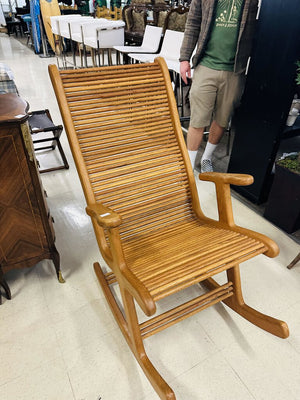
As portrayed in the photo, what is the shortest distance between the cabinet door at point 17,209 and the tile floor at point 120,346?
28 cm

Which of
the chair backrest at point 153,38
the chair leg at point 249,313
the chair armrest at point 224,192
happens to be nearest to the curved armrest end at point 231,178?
the chair armrest at point 224,192

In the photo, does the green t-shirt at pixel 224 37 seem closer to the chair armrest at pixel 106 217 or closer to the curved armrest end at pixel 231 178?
the curved armrest end at pixel 231 178

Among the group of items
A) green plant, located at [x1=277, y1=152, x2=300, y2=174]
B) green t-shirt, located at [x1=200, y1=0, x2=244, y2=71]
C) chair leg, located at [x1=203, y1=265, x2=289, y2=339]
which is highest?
green t-shirt, located at [x1=200, y1=0, x2=244, y2=71]

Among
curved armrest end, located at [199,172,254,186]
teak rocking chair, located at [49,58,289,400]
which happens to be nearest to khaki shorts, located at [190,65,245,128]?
teak rocking chair, located at [49,58,289,400]

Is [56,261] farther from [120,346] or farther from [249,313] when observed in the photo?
[249,313]

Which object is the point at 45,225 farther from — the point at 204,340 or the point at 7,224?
the point at 204,340

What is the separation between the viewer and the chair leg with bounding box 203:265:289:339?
142cm

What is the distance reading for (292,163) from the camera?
6.89 feet

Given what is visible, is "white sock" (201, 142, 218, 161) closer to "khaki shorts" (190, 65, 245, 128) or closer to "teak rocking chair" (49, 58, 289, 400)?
"khaki shorts" (190, 65, 245, 128)

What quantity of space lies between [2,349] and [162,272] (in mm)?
931

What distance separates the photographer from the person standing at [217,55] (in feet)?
7.10

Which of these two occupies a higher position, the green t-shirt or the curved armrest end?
the green t-shirt

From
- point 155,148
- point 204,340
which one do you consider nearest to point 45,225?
point 155,148

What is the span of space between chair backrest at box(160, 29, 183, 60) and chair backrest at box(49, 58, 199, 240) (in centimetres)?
282
